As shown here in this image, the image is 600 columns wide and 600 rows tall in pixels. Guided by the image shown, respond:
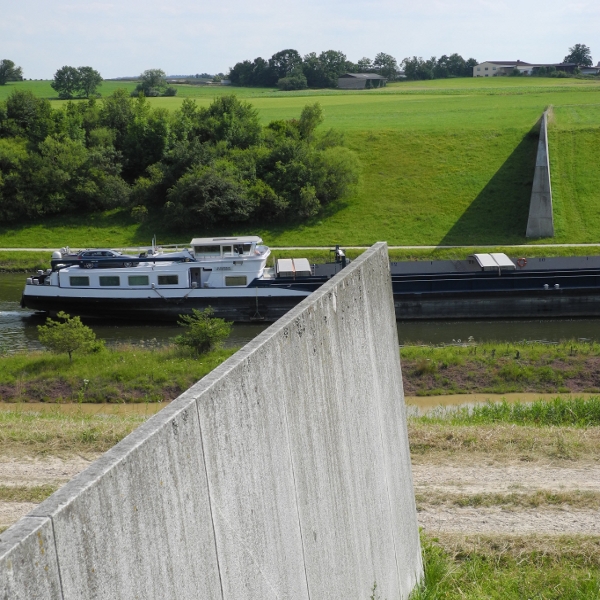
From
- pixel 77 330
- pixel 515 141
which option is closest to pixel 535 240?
pixel 515 141

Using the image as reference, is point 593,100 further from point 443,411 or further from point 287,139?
point 443,411

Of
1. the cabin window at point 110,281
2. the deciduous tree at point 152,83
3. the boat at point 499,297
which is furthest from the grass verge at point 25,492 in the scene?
the deciduous tree at point 152,83

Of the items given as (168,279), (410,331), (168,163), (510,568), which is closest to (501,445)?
(510,568)

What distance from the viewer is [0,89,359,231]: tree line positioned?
45.8 metres

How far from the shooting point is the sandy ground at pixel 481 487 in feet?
30.7

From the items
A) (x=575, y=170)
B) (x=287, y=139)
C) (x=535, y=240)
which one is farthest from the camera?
(x=287, y=139)

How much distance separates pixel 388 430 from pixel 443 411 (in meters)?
11.6

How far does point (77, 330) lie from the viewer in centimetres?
2222

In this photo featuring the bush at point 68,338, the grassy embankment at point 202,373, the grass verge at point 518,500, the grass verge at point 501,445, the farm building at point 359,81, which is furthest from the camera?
the farm building at point 359,81

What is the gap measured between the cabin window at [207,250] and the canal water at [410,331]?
2.96m

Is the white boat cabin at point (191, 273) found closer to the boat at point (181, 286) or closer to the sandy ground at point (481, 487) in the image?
the boat at point (181, 286)

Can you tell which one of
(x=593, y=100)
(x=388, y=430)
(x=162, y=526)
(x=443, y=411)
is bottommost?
(x=443, y=411)

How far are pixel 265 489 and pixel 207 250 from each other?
2645 centimetres

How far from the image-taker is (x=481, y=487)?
10617 millimetres
